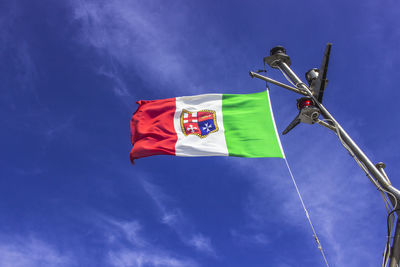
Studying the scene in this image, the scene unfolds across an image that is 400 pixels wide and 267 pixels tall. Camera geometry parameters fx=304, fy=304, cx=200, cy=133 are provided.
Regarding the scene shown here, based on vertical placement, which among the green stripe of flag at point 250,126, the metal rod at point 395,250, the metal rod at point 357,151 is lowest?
the metal rod at point 395,250

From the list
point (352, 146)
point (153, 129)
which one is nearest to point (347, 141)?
point (352, 146)

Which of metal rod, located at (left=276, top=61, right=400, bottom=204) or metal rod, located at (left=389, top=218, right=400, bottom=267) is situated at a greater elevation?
metal rod, located at (left=276, top=61, right=400, bottom=204)

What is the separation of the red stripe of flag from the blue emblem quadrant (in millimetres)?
1001

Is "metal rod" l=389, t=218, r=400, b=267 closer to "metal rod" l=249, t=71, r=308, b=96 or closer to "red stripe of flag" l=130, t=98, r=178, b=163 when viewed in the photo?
"metal rod" l=249, t=71, r=308, b=96

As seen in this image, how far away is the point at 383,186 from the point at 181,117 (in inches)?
275

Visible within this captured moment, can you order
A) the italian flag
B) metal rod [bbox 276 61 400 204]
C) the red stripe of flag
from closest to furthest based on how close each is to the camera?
1. metal rod [bbox 276 61 400 204]
2. the italian flag
3. the red stripe of flag

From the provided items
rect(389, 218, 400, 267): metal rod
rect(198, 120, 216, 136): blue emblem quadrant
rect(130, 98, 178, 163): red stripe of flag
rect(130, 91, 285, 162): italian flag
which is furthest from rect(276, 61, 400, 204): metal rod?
rect(130, 98, 178, 163): red stripe of flag

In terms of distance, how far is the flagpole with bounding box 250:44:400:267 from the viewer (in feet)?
19.2

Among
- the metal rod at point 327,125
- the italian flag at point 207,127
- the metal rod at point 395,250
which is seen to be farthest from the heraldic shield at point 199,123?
the metal rod at point 395,250

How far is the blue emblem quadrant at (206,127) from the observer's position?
407 inches

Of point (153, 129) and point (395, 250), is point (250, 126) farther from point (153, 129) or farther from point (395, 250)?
point (395, 250)

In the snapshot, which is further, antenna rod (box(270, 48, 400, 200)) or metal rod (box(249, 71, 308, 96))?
metal rod (box(249, 71, 308, 96))

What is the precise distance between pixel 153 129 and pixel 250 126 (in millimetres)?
3791

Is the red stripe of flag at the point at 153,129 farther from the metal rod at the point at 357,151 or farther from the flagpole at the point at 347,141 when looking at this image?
the metal rod at the point at 357,151
